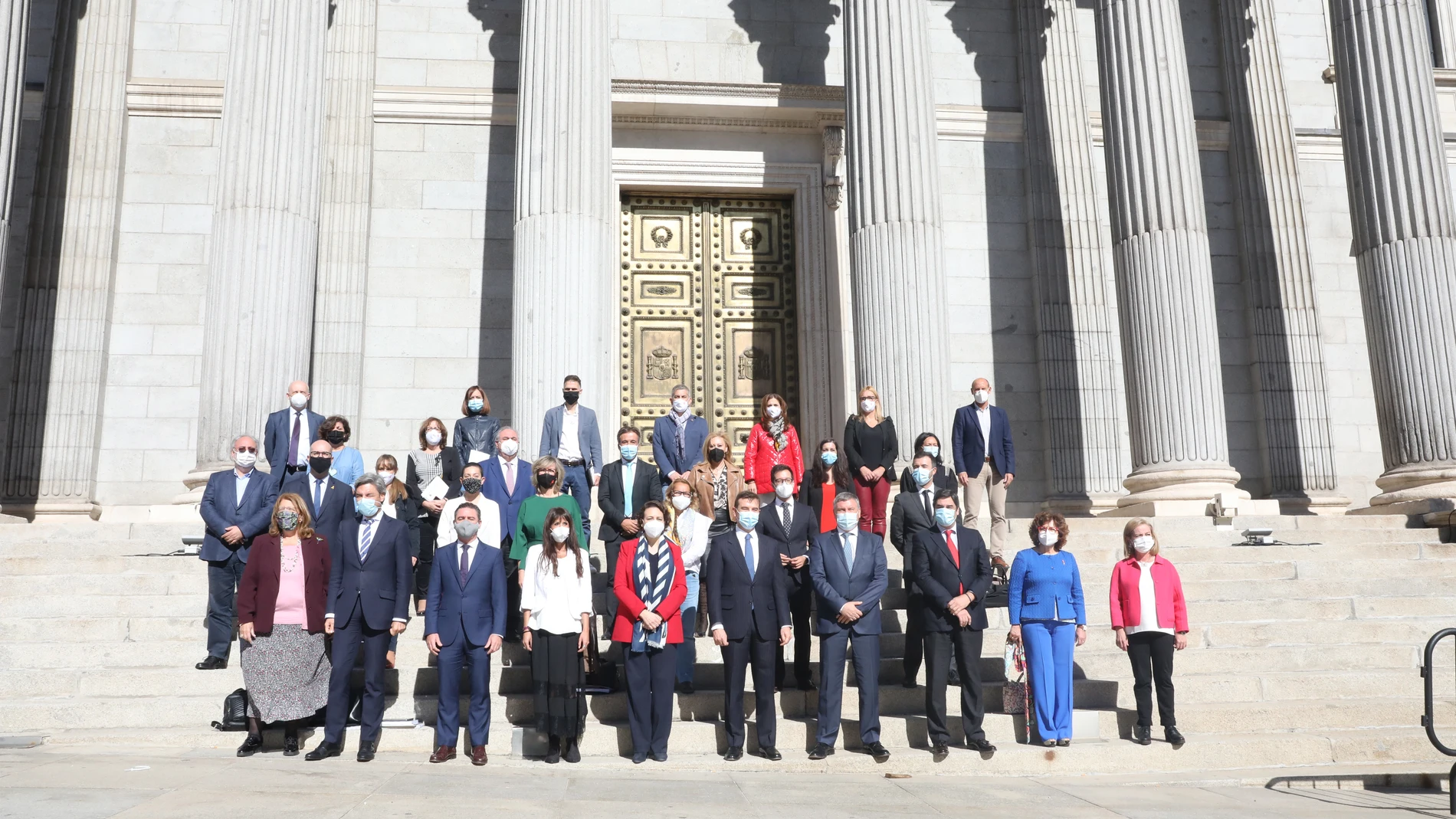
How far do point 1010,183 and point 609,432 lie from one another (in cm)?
831

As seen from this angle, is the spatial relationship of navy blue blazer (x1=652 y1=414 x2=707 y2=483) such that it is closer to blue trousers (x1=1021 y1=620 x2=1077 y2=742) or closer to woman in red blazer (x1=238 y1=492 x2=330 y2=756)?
woman in red blazer (x1=238 y1=492 x2=330 y2=756)

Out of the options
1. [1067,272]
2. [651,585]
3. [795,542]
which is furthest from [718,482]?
[1067,272]

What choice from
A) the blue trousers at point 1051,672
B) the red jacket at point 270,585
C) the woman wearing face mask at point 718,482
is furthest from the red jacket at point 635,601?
the blue trousers at point 1051,672

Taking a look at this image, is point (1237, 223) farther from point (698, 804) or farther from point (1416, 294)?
→ point (698, 804)

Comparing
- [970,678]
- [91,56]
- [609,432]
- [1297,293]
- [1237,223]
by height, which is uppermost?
[91,56]

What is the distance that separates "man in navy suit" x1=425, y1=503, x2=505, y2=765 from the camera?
904cm

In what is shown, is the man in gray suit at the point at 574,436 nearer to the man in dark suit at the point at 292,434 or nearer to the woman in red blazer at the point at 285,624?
the man in dark suit at the point at 292,434

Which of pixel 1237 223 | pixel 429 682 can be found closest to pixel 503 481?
pixel 429 682

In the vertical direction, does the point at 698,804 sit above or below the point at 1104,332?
below

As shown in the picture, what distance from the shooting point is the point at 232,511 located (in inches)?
421

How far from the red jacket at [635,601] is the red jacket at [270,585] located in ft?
7.99

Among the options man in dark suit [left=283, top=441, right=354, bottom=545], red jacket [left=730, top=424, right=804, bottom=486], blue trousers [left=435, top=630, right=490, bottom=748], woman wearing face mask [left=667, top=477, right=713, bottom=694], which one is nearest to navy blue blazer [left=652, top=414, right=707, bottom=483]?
red jacket [left=730, top=424, right=804, bottom=486]

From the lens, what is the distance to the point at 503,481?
11406mm

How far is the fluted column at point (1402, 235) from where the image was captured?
50.7 feet
